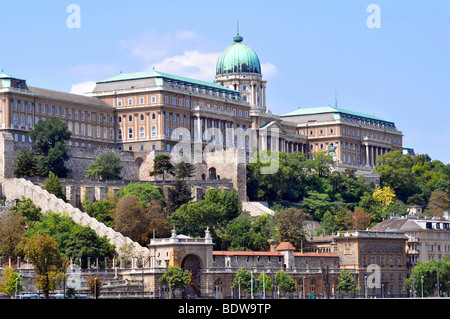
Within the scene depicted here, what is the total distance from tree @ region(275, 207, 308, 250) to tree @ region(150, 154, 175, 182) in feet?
61.4

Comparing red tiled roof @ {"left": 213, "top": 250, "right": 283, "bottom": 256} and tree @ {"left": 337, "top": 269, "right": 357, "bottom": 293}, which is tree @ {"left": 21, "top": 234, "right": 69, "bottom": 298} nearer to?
red tiled roof @ {"left": 213, "top": 250, "right": 283, "bottom": 256}

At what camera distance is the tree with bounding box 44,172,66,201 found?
141125 millimetres

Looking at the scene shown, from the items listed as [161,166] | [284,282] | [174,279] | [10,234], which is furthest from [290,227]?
[10,234]

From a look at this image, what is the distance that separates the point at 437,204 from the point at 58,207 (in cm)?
6008

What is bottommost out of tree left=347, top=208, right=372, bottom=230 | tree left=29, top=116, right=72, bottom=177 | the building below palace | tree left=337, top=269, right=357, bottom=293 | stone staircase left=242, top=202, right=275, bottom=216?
tree left=337, top=269, right=357, bottom=293

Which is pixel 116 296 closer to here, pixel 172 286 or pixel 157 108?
pixel 172 286

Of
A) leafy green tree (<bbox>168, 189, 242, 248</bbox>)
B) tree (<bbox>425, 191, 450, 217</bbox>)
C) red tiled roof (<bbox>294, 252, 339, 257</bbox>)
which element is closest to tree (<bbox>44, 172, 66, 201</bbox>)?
leafy green tree (<bbox>168, 189, 242, 248</bbox>)

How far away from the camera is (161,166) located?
157m

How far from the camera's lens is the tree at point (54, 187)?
141125mm

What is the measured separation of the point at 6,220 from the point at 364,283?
1532 inches

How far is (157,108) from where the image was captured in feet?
570

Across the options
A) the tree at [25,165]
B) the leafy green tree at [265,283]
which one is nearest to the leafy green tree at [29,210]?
the tree at [25,165]

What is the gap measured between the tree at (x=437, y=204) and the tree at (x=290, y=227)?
30093 mm
